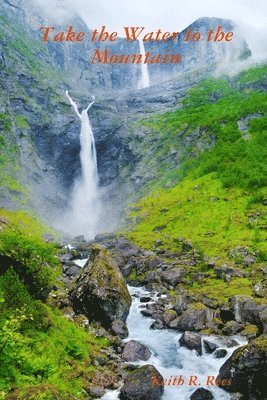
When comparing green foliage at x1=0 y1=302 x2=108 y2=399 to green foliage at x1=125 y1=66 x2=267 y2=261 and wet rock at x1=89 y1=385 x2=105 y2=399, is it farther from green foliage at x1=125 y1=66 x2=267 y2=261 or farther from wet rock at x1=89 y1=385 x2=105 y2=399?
green foliage at x1=125 y1=66 x2=267 y2=261

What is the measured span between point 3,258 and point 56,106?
288ft

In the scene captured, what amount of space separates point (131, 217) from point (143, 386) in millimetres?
48478

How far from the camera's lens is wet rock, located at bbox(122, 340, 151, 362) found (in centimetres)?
2331

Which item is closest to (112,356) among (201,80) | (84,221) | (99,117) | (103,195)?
(84,221)

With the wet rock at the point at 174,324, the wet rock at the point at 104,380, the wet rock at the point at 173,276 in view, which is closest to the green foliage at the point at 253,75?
the wet rock at the point at 173,276

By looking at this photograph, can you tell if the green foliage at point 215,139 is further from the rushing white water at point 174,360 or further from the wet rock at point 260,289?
the rushing white water at point 174,360

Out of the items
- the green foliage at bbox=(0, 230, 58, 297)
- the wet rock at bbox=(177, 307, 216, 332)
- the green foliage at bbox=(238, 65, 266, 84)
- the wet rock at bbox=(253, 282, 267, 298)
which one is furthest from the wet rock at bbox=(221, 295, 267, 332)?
the green foliage at bbox=(238, 65, 266, 84)

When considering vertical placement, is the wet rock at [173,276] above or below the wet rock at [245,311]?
above

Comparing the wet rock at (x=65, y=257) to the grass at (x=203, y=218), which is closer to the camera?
the wet rock at (x=65, y=257)

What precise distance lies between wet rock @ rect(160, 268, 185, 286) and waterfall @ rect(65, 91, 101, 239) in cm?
3665

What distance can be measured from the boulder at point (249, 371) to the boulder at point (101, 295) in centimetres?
1003

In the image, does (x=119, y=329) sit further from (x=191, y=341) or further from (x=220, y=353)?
(x=220, y=353)

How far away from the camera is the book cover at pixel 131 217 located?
19.9 m

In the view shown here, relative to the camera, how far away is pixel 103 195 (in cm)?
9138
